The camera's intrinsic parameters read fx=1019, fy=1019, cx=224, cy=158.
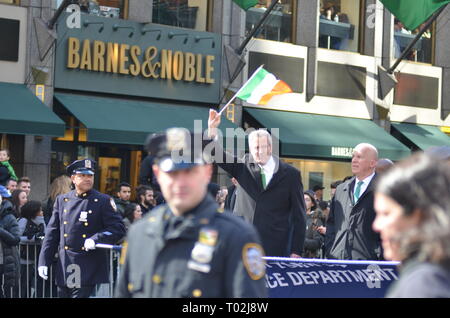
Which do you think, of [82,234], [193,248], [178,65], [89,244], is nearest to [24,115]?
[178,65]

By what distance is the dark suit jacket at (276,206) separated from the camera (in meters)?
9.02

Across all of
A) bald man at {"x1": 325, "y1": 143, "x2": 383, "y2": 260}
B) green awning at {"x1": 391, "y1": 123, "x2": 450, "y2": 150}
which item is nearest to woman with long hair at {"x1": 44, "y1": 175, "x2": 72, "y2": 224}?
bald man at {"x1": 325, "y1": 143, "x2": 383, "y2": 260}

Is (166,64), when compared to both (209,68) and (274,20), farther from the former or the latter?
(274,20)

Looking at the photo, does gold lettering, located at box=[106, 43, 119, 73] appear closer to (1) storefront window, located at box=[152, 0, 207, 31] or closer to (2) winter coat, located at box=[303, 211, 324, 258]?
(1) storefront window, located at box=[152, 0, 207, 31]

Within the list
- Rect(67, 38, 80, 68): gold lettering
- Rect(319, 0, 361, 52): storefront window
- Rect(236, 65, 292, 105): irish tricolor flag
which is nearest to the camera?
Rect(236, 65, 292, 105): irish tricolor flag

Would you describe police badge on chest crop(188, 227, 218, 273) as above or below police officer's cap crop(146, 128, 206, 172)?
below

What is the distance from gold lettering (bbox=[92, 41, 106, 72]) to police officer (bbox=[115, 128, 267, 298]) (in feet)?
53.7

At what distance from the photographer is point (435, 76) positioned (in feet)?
92.1

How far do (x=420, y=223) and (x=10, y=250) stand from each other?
8615mm

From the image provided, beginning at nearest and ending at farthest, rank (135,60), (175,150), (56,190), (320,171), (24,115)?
(175,150) < (56,190) < (24,115) < (135,60) < (320,171)

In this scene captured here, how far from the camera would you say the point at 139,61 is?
20.8 m

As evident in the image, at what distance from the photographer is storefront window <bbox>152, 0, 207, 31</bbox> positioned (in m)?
21.8
